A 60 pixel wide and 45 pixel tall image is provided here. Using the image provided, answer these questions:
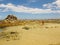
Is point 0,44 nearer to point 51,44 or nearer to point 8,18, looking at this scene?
point 51,44

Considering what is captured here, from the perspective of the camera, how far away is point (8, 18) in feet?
167

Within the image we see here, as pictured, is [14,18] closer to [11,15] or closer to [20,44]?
[11,15]

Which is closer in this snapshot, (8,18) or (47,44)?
(47,44)

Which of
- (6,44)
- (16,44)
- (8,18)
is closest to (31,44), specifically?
Result: (16,44)

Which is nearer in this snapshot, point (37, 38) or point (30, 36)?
point (37, 38)

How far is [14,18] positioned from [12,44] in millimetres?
39924

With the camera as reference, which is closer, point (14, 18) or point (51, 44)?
point (51, 44)

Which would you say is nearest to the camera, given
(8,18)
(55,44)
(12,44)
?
(55,44)

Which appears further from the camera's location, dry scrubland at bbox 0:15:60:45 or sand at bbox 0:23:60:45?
dry scrubland at bbox 0:15:60:45

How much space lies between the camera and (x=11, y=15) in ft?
170

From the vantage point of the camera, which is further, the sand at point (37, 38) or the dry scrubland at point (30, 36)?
the dry scrubland at point (30, 36)

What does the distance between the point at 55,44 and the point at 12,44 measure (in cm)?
388

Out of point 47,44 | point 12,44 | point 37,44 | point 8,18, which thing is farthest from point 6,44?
point 8,18

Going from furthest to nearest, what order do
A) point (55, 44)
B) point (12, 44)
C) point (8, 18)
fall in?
point (8, 18) → point (12, 44) → point (55, 44)
